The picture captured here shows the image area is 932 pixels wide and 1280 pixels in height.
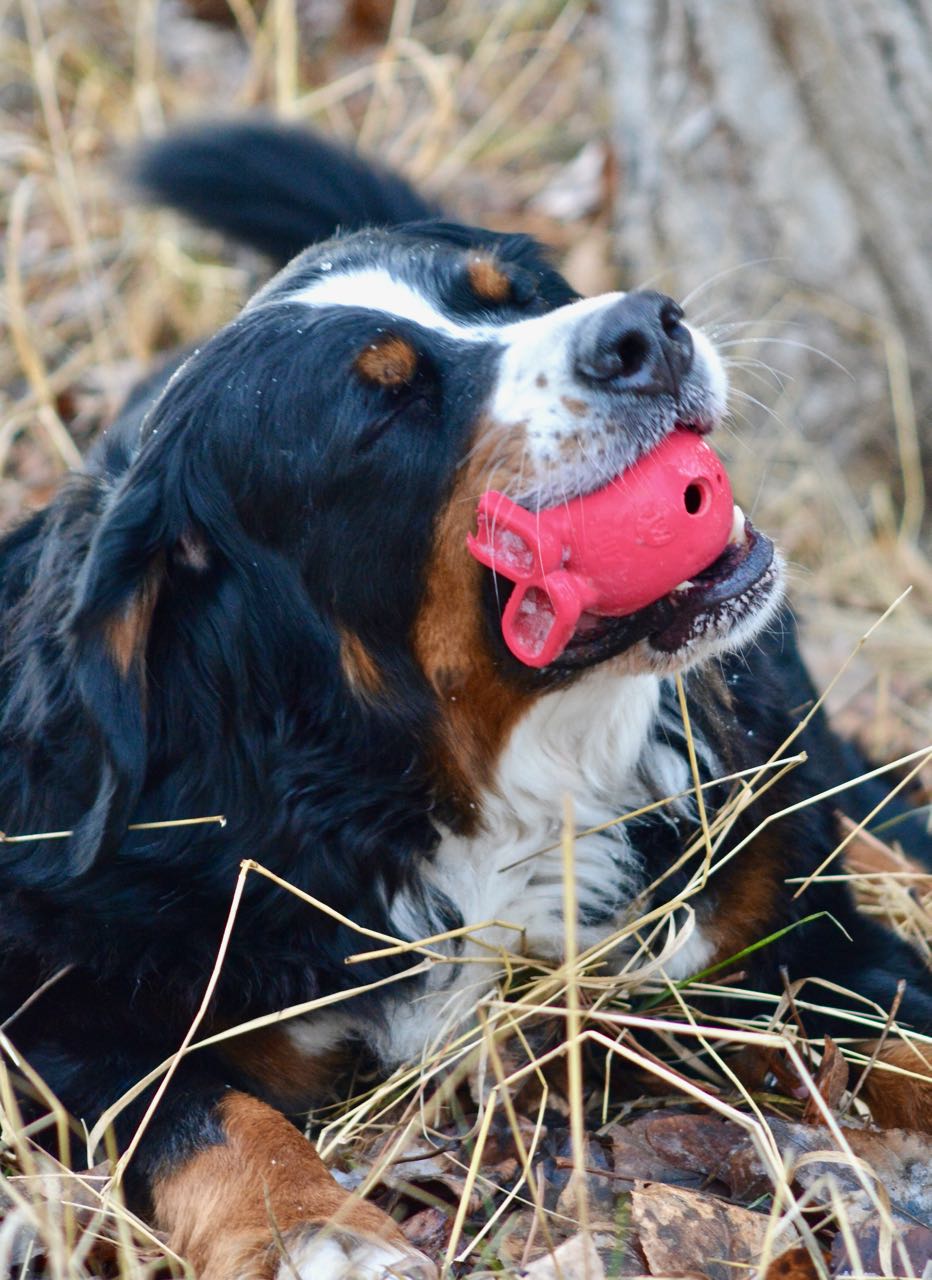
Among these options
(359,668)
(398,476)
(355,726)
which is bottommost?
(355,726)

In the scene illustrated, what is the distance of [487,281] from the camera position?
2.85m

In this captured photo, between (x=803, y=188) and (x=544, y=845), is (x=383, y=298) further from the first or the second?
(x=803, y=188)

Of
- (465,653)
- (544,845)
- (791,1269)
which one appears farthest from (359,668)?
(791,1269)

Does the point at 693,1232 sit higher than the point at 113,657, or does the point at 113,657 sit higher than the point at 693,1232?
the point at 113,657

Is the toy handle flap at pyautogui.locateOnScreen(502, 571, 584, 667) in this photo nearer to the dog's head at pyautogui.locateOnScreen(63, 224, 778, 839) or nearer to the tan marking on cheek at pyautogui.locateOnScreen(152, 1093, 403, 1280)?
the dog's head at pyautogui.locateOnScreen(63, 224, 778, 839)

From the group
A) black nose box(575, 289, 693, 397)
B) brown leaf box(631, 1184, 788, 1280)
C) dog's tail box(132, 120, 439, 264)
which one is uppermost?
dog's tail box(132, 120, 439, 264)

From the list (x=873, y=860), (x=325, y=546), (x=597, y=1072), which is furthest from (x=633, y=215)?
(x=597, y=1072)

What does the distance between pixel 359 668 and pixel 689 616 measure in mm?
603

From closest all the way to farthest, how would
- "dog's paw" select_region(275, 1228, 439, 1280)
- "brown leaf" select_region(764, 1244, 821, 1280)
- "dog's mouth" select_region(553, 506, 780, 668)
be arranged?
"brown leaf" select_region(764, 1244, 821, 1280) → "dog's paw" select_region(275, 1228, 439, 1280) → "dog's mouth" select_region(553, 506, 780, 668)

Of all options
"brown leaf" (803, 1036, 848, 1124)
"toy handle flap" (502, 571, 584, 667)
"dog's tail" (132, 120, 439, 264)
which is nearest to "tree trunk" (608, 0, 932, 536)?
"dog's tail" (132, 120, 439, 264)

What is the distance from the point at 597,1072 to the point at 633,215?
347 cm

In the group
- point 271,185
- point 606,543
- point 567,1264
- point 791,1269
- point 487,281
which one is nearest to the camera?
point 791,1269

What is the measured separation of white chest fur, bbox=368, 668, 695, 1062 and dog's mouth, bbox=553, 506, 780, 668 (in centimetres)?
20

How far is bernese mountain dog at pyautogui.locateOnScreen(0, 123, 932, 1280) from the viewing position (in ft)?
8.41
